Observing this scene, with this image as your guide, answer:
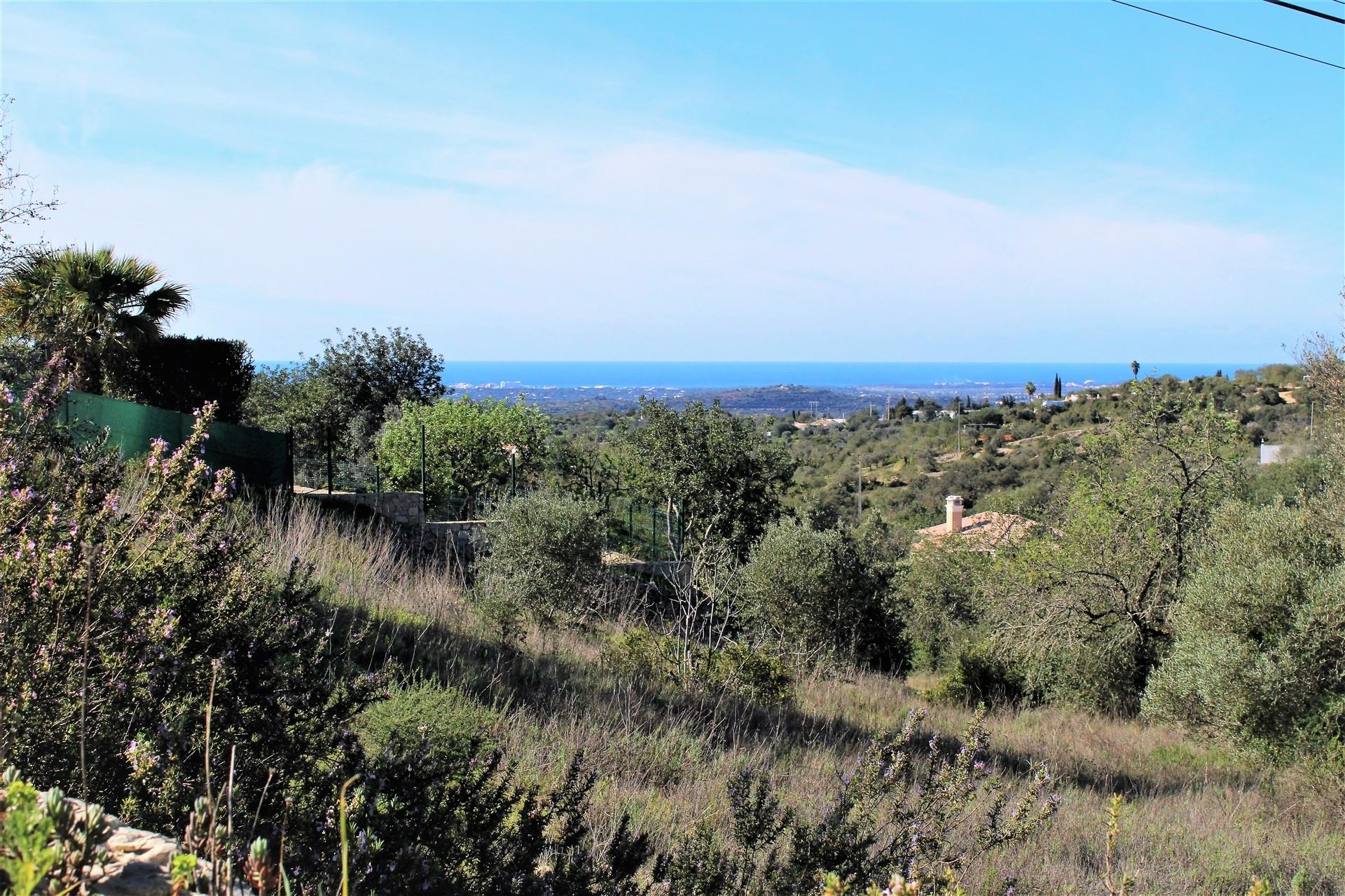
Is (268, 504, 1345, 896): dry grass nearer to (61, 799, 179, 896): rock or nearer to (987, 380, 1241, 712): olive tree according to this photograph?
(61, 799, 179, 896): rock

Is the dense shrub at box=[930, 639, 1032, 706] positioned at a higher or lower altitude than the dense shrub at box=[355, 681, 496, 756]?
lower

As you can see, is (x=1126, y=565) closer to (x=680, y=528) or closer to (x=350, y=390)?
(x=680, y=528)

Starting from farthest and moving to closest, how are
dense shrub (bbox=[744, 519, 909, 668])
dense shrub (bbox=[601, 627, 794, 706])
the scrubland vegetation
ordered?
dense shrub (bbox=[744, 519, 909, 668])
dense shrub (bbox=[601, 627, 794, 706])
the scrubland vegetation

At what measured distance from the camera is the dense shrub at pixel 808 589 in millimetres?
17641

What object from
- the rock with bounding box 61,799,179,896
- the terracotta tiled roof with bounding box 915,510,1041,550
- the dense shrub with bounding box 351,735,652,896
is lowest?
the terracotta tiled roof with bounding box 915,510,1041,550

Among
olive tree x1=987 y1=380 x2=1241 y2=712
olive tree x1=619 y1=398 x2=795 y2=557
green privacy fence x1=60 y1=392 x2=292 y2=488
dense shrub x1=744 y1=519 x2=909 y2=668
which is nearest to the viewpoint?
green privacy fence x1=60 y1=392 x2=292 y2=488

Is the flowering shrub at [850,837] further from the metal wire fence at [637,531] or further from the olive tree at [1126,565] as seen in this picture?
the metal wire fence at [637,531]

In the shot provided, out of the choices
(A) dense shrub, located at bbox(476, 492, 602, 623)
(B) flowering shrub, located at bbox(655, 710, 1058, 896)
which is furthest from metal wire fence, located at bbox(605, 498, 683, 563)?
(B) flowering shrub, located at bbox(655, 710, 1058, 896)

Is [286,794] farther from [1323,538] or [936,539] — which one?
[936,539]

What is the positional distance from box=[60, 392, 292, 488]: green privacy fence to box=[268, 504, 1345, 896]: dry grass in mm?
3030

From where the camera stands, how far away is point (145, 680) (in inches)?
107

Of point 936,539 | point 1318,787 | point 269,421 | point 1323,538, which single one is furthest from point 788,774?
point 269,421

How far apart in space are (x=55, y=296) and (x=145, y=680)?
12818mm

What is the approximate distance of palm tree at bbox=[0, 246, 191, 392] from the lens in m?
12.9
